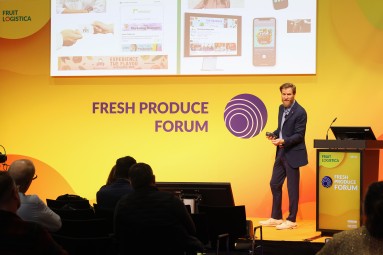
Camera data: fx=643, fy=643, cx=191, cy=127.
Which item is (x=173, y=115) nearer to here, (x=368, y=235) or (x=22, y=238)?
(x=22, y=238)

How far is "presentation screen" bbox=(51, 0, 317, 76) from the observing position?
8.45 meters

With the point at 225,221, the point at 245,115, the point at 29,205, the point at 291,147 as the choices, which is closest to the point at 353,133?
the point at 291,147

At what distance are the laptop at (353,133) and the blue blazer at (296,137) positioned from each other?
0.69m

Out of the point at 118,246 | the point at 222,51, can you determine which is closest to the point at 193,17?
the point at 222,51

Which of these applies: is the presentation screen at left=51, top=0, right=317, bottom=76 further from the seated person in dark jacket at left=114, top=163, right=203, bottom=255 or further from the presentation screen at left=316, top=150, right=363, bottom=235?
the seated person in dark jacket at left=114, top=163, right=203, bottom=255

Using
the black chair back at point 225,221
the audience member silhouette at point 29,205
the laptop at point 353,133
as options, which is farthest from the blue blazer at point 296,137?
the audience member silhouette at point 29,205

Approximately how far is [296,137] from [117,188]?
3.05 meters

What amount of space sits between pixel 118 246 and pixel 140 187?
0.50 meters

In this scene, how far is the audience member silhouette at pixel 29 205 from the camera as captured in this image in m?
3.94

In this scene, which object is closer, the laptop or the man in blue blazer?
the laptop

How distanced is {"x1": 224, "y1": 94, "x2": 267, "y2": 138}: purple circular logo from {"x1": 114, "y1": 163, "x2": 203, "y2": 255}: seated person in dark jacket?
15.7 feet

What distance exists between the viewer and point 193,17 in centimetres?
877

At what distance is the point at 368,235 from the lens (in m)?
2.39

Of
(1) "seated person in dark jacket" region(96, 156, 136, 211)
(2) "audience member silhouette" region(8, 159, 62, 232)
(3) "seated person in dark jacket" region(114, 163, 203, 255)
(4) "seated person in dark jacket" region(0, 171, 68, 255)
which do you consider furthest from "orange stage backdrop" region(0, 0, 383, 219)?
(4) "seated person in dark jacket" region(0, 171, 68, 255)
